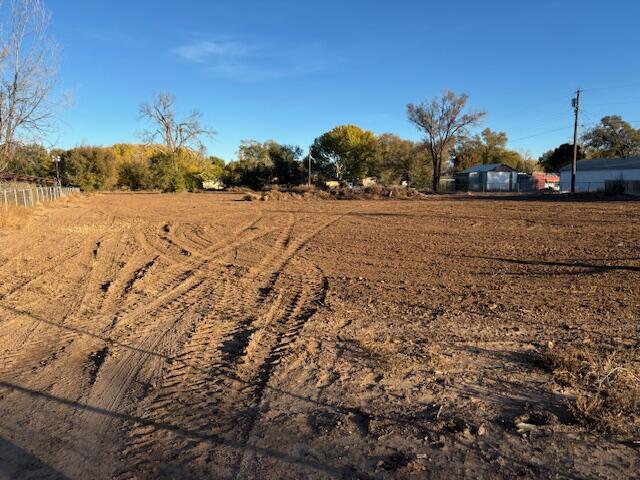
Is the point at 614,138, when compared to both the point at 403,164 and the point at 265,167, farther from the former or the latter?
the point at 265,167

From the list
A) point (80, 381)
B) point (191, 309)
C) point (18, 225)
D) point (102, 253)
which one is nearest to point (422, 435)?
point (80, 381)

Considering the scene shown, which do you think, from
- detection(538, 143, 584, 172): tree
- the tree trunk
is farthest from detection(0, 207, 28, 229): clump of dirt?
detection(538, 143, 584, 172): tree

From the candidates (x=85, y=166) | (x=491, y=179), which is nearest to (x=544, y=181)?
(x=491, y=179)

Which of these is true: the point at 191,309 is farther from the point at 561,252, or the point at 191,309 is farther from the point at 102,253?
the point at 561,252

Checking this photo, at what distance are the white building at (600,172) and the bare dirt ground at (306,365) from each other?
188 feet

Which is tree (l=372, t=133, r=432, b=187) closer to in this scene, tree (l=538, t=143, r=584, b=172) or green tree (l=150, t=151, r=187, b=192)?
tree (l=538, t=143, r=584, b=172)

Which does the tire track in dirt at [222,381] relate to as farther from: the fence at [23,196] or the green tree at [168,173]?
the green tree at [168,173]

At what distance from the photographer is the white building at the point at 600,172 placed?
6041cm

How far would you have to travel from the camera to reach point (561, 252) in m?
12.0

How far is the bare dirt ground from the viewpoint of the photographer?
3.50 meters

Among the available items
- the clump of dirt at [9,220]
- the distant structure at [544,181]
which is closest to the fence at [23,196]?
A: the clump of dirt at [9,220]

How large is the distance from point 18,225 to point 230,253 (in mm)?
11844

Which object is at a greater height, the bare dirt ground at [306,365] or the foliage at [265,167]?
the foliage at [265,167]

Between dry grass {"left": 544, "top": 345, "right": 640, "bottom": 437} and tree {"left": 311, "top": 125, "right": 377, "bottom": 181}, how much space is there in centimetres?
8463
